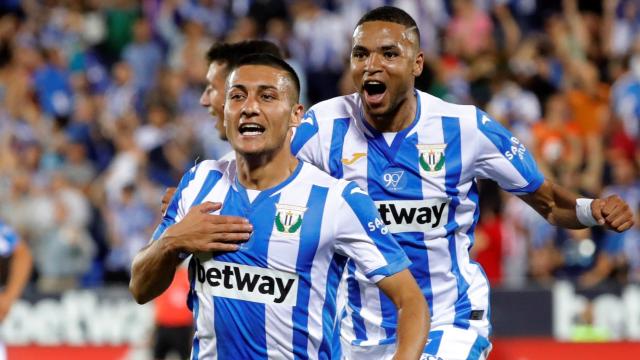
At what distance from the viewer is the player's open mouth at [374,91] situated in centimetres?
548

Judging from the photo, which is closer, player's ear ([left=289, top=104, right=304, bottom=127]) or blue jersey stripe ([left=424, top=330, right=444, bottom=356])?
player's ear ([left=289, top=104, right=304, bottom=127])

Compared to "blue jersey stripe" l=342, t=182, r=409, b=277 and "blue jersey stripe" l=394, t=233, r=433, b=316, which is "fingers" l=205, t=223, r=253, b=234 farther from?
"blue jersey stripe" l=394, t=233, r=433, b=316

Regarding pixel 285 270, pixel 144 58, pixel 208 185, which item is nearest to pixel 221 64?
pixel 208 185

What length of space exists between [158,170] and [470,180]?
776cm

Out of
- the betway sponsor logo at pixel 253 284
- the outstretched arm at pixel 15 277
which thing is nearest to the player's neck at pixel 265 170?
the betway sponsor logo at pixel 253 284

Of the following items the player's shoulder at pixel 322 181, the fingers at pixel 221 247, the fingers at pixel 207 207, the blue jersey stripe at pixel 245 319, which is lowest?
the blue jersey stripe at pixel 245 319

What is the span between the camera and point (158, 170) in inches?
515

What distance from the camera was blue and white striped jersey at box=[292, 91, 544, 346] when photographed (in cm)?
559

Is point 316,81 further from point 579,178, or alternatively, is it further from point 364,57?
point 364,57

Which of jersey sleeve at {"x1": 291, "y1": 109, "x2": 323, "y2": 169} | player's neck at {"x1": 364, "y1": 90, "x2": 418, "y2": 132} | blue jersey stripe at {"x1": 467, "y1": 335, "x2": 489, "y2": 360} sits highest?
player's neck at {"x1": 364, "y1": 90, "x2": 418, "y2": 132}

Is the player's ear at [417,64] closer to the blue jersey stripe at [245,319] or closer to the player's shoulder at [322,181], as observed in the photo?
the player's shoulder at [322,181]

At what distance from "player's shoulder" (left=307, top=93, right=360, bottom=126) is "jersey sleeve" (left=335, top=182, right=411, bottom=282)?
1.20 m

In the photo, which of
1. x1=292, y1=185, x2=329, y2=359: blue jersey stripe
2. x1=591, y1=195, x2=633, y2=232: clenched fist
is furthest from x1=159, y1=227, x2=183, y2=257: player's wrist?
x1=591, y1=195, x2=633, y2=232: clenched fist

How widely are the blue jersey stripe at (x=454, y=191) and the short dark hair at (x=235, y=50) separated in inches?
41.6
